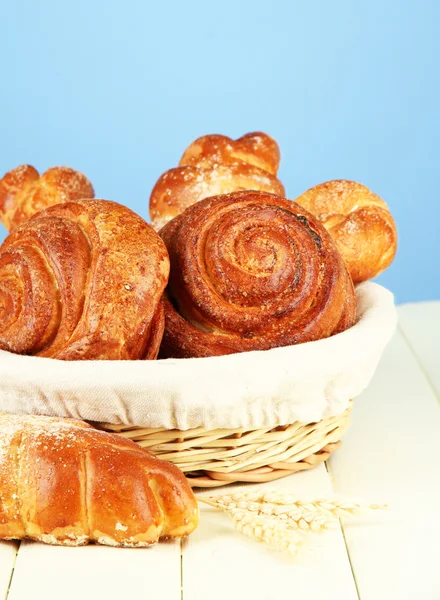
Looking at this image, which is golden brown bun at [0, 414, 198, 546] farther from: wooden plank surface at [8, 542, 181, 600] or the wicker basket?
the wicker basket

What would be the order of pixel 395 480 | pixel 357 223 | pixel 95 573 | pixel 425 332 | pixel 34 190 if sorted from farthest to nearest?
pixel 425 332 < pixel 34 190 < pixel 357 223 < pixel 395 480 < pixel 95 573

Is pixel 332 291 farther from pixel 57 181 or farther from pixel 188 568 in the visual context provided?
pixel 57 181

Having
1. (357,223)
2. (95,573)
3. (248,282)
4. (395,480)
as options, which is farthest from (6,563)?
(357,223)

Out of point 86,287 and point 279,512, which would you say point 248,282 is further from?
point 279,512

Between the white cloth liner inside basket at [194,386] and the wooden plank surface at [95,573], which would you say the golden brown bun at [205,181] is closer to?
the white cloth liner inside basket at [194,386]

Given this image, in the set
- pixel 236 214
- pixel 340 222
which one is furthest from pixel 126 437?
pixel 340 222

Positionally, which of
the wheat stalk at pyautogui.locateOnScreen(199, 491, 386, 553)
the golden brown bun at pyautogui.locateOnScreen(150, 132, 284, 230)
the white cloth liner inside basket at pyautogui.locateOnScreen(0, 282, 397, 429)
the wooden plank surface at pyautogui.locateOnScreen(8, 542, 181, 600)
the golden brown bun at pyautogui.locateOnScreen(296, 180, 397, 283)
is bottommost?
the wooden plank surface at pyautogui.locateOnScreen(8, 542, 181, 600)

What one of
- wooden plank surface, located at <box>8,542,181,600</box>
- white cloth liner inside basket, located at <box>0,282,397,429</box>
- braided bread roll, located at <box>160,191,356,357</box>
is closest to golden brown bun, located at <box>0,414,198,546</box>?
wooden plank surface, located at <box>8,542,181,600</box>
